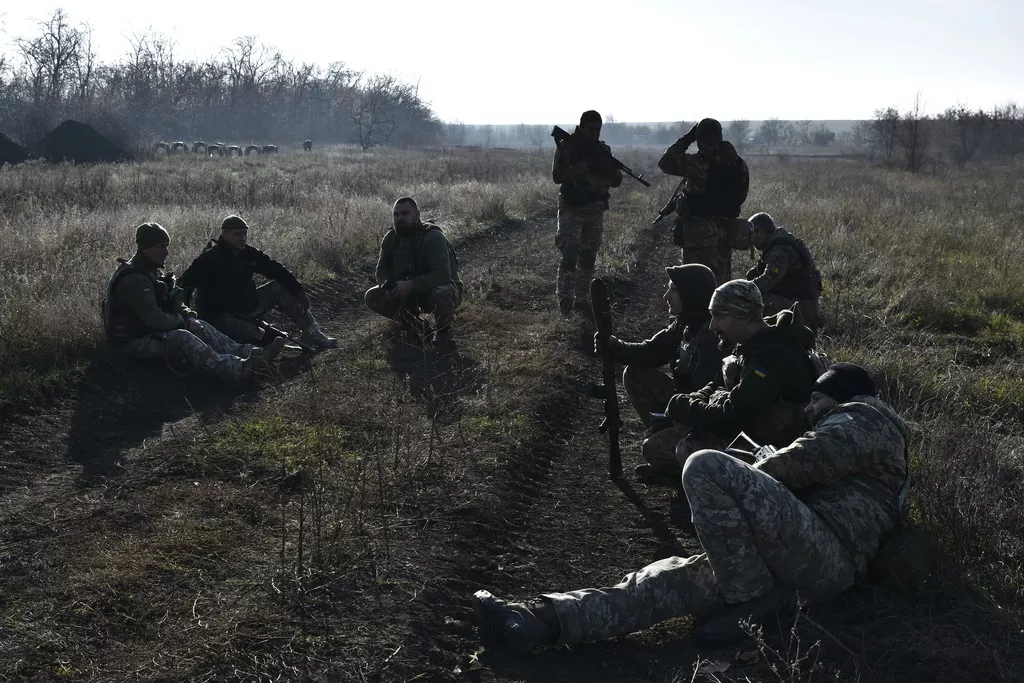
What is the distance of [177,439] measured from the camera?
6137 millimetres

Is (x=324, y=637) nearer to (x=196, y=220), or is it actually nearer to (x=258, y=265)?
(x=258, y=265)

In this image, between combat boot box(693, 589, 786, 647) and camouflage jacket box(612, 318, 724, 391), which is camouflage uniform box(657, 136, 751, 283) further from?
combat boot box(693, 589, 786, 647)

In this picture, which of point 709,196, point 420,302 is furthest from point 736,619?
point 709,196

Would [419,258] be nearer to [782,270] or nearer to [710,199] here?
[710,199]

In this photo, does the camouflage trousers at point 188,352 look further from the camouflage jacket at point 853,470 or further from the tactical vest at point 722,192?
the camouflage jacket at point 853,470

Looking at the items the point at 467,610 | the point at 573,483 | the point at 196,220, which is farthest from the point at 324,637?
the point at 196,220

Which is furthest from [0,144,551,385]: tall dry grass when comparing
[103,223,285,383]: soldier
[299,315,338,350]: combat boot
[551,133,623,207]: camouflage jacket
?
[551,133,623,207]: camouflage jacket

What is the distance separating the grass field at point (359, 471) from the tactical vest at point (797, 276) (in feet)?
2.14

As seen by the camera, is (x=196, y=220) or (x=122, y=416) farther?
(x=196, y=220)

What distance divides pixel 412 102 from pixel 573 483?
103 metres

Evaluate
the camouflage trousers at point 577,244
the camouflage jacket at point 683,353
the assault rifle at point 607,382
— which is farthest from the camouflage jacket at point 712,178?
the assault rifle at point 607,382

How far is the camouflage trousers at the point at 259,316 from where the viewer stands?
8625 mm

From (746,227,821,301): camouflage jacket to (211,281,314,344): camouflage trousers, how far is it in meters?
4.20

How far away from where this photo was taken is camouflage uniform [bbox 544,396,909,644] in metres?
3.81
